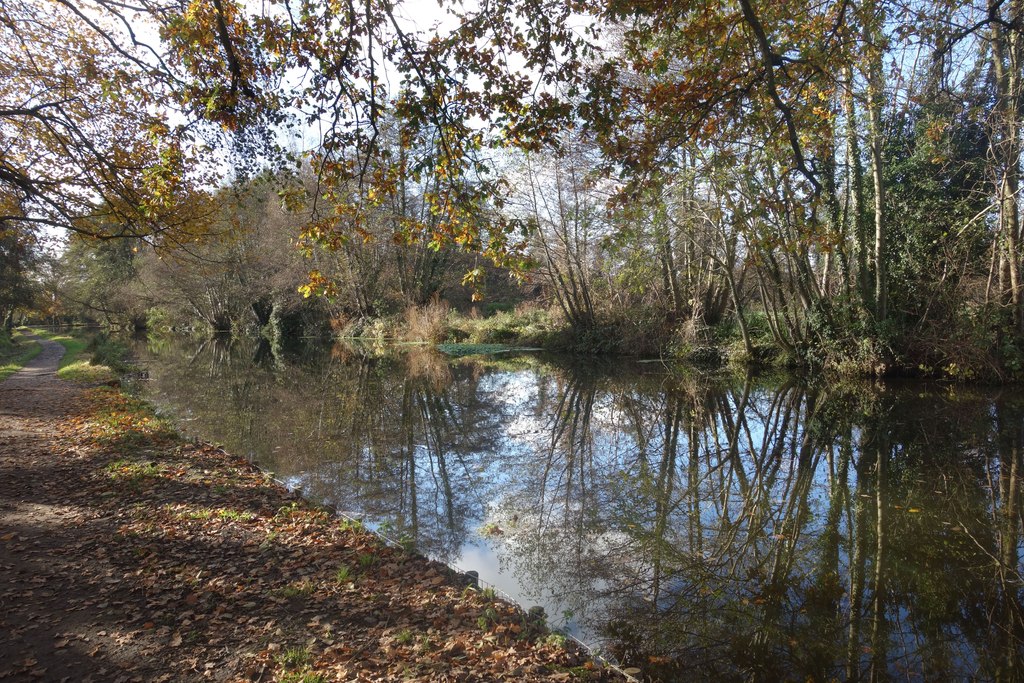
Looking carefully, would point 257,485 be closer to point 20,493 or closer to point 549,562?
point 20,493

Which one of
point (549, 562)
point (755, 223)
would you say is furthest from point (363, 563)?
point (755, 223)

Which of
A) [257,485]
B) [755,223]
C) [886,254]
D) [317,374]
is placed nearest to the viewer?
[257,485]

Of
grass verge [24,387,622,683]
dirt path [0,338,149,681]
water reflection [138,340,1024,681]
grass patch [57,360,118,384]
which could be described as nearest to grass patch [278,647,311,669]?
grass verge [24,387,622,683]

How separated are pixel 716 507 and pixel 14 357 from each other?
2860 centimetres

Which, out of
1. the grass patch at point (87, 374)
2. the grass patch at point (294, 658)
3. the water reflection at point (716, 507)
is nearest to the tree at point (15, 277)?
the grass patch at point (87, 374)

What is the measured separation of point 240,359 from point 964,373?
2619 cm

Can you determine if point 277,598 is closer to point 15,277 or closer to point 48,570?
point 48,570

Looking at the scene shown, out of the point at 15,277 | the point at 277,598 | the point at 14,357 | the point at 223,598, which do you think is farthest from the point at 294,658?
the point at 14,357

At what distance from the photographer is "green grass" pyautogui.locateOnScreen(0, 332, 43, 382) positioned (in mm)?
19578

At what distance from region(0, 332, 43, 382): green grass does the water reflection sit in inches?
352

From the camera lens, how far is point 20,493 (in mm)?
6668

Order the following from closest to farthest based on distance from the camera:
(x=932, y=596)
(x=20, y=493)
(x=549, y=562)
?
(x=932, y=596) < (x=549, y=562) < (x=20, y=493)

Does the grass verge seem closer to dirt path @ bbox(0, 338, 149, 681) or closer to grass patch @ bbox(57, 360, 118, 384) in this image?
dirt path @ bbox(0, 338, 149, 681)

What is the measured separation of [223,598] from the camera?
435cm
